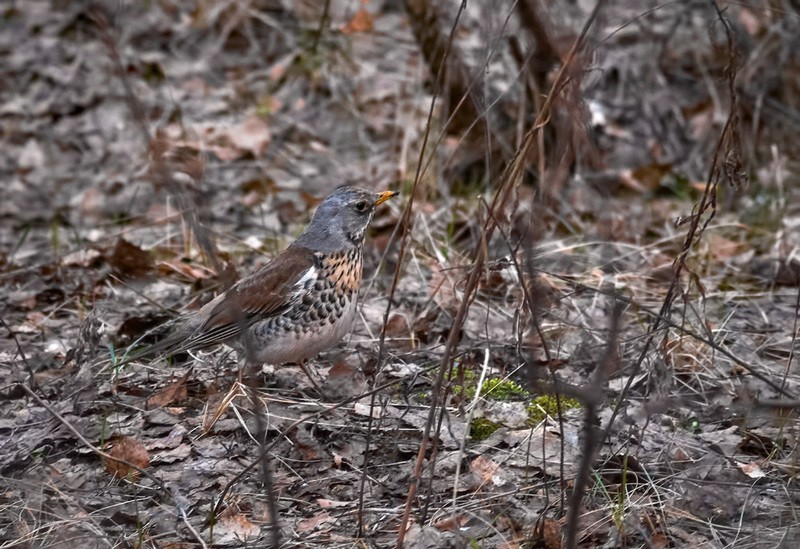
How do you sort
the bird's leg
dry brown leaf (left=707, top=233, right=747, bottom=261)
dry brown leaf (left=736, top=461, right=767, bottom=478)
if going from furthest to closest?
dry brown leaf (left=707, top=233, right=747, bottom=261), the bird's leg, dry brown leaf (left=736, top=461, right=767, bottom=478)

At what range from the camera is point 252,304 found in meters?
4.84

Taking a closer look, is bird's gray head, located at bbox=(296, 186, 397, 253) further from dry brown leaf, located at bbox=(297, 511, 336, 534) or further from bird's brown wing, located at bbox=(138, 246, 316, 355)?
dry brown leaf, located at bbox=(297, 511, 336, 534)

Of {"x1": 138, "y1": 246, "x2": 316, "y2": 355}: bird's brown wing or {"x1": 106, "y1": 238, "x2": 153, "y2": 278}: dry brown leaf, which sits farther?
{"x1": 106, "y1": 238, "x2": 153, "y2": 278}: dry brown leaf

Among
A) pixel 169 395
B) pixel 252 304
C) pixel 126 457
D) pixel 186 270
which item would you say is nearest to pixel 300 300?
pixel 252 304

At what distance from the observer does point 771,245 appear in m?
6.41

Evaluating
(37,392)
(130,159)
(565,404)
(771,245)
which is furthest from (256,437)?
(130,159)

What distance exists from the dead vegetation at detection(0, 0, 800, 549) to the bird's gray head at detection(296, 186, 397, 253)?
300 mm

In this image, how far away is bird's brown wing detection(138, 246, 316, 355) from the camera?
469cm

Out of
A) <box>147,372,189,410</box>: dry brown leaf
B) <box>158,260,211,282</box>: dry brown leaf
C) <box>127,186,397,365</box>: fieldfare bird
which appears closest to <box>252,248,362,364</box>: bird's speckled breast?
<box>127,186,397,365</box>: fieldfare bird

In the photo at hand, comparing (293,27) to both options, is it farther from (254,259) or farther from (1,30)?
(254,259)

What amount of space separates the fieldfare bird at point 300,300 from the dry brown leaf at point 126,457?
562mm

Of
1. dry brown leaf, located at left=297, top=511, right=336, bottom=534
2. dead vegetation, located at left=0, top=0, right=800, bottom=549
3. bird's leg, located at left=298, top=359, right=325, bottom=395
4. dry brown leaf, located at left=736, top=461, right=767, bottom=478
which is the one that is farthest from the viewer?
bird's leg, located at left=298, top=359, right=325, bottom=395

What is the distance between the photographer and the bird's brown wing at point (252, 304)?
185 inches

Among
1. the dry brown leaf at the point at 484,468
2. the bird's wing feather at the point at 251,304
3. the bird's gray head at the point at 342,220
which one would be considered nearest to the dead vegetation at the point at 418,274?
the dry brown leaf at the point at 484,468
